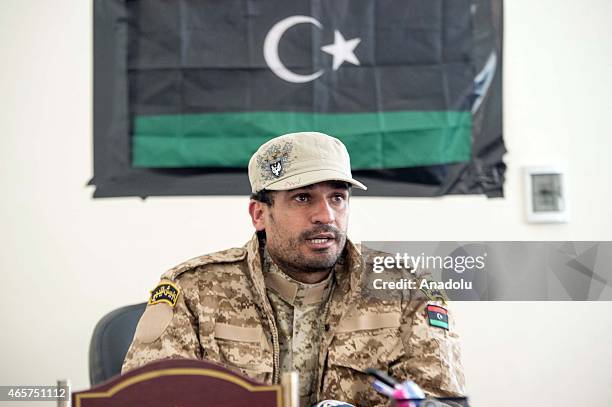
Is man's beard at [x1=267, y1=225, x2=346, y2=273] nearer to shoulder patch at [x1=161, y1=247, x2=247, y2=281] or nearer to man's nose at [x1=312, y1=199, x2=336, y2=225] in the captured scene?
man's nose at [x1=312, y1=199, x2=336, y2=225]

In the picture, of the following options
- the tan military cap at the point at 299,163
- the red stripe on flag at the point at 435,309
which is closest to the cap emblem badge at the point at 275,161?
the tan military cap at the point at 299,163

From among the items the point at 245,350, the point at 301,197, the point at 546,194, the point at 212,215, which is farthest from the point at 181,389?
the point at 546,194

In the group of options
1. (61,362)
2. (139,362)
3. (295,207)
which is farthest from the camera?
(61,362)

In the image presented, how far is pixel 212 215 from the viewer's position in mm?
2574

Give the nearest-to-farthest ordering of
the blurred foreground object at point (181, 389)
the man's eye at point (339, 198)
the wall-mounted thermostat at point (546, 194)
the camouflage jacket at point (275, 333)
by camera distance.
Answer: the blurred foreground object at point (181, 389) → the camouflage jacket at point (275, 333) → the man's eye at point (339, 198) → the wall-mounted thermostat at point (546, 194)

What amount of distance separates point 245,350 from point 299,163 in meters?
0.44

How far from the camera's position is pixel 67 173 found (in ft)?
8.48

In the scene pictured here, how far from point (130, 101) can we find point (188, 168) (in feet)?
0.99

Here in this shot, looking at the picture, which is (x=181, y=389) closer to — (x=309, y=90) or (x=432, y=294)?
(x=432, y=294)

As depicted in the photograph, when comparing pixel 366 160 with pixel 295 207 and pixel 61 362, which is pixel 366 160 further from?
pixel 61 362

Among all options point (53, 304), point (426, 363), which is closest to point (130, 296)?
point (53, 304)

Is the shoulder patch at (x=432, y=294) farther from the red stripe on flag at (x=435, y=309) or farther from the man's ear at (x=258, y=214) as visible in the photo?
the man's ear at (x=258, y=214)

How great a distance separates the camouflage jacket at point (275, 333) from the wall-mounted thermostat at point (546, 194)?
94 cm

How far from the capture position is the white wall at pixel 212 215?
8.32 feet
